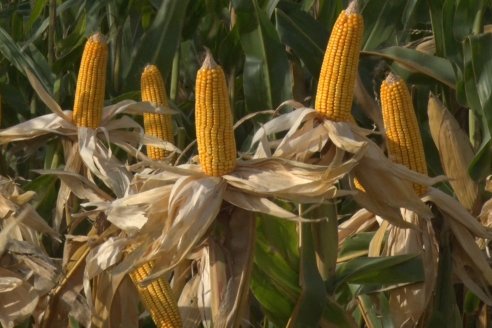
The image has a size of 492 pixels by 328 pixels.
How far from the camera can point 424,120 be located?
16.1 ft

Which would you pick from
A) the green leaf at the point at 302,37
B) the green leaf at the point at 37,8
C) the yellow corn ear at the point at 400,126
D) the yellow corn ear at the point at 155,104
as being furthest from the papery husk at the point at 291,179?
the green leaf at the point at 37,8

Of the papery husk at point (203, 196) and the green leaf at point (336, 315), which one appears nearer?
the papery husk at point (203, 196)

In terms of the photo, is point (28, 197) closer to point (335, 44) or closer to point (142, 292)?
point (142, 292)

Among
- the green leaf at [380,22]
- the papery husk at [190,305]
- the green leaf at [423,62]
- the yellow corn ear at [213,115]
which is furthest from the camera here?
the green leaf at [380,22]

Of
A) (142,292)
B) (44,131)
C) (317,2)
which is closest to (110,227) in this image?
(142,292)

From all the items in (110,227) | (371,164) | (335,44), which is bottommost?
(110,227)

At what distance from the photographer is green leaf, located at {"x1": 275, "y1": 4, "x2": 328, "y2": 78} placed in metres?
4.47

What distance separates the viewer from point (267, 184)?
312cm

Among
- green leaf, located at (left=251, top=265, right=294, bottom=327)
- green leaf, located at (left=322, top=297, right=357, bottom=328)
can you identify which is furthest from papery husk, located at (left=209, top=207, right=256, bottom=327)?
green leaf, located at (left=322, top=297, right=357, bottom=328)

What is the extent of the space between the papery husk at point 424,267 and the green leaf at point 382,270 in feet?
0.37

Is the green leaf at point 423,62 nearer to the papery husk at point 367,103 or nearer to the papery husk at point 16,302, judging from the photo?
the papery husk at point 367,103

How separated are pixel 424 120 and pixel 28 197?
6.33 ft

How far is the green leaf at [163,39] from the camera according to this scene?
4867 millimetres

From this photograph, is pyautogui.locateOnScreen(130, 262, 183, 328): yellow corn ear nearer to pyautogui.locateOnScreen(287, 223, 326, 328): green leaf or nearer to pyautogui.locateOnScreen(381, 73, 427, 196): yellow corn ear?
pyautogui.locateOnScreen(287, 223, 326, 328): green leaf
